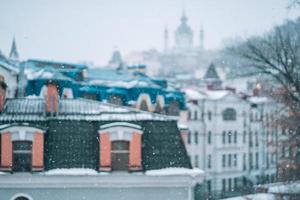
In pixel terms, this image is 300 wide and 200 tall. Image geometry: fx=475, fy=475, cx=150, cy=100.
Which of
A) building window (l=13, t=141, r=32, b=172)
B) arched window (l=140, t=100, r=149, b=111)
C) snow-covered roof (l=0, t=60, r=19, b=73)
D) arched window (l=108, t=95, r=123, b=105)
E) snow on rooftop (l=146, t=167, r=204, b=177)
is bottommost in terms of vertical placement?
snow on rooftop (l=146, t=167, r=204, b=177)

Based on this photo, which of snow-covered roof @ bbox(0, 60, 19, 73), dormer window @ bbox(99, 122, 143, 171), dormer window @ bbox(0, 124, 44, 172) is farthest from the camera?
snow-covered roof @ bbox(0, 60, 19, 73)

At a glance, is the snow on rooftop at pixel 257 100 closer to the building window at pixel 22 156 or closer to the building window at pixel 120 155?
the building window at pixel 120 155

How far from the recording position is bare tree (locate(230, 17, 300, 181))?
1333cm

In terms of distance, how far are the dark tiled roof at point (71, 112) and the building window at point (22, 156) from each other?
0.75 meters

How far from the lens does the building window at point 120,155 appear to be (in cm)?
1260

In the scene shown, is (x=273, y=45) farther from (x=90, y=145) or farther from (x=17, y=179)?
(x=17, y=179)

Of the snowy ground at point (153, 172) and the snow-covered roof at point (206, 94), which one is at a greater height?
the snow-covered roof at point (206, 94)

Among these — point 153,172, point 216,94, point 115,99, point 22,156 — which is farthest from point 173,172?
point 216,94

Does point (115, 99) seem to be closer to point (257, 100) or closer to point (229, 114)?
point (229, 114)

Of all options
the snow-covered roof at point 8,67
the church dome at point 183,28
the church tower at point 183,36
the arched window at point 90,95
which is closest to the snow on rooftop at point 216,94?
the arched window at point 90,95

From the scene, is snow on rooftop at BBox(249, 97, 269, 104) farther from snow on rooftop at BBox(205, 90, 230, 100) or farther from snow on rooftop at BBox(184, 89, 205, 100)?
snow on rooftop at BBox(184, 89, 205, 100)

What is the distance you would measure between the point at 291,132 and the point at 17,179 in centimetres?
816

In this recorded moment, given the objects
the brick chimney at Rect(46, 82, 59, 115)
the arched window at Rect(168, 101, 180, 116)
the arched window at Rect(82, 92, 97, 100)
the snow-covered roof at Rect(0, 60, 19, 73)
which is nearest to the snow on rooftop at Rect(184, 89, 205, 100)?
the arched window at Rect(168, 101, 180, 116)

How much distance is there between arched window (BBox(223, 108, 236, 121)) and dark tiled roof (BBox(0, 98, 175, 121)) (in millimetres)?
25821
